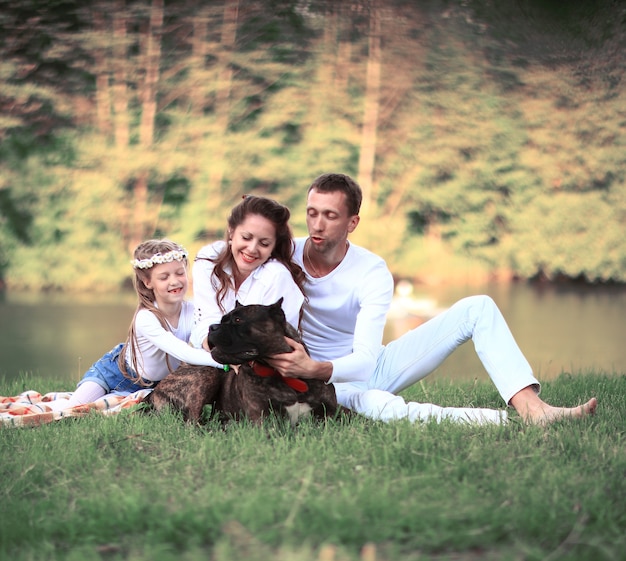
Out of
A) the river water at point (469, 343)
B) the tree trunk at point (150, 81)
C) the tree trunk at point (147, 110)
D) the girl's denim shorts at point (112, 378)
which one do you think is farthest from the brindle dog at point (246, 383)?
the tree trunk at point (150, 81)

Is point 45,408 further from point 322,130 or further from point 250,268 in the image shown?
point 322,130

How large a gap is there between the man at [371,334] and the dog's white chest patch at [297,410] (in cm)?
16

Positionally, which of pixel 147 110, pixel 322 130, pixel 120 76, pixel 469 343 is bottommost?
pixel 469 343

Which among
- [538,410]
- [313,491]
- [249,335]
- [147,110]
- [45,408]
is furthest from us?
[147,110]

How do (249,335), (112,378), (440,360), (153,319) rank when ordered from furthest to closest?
(112,378) → (153,319) → (440,360) → (249,335)

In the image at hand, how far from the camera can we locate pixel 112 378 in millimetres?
4277

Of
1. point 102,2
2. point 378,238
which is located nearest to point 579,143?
point 378,238

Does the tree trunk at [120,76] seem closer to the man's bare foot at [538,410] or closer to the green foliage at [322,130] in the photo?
the green foliage at [322,130]

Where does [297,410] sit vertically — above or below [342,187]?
below

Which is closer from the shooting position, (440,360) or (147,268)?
(440,360)

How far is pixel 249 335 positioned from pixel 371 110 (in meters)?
11.3

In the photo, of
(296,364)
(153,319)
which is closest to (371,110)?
(153,319)

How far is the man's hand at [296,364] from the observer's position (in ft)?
9.80

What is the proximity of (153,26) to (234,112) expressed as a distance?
204 cm
